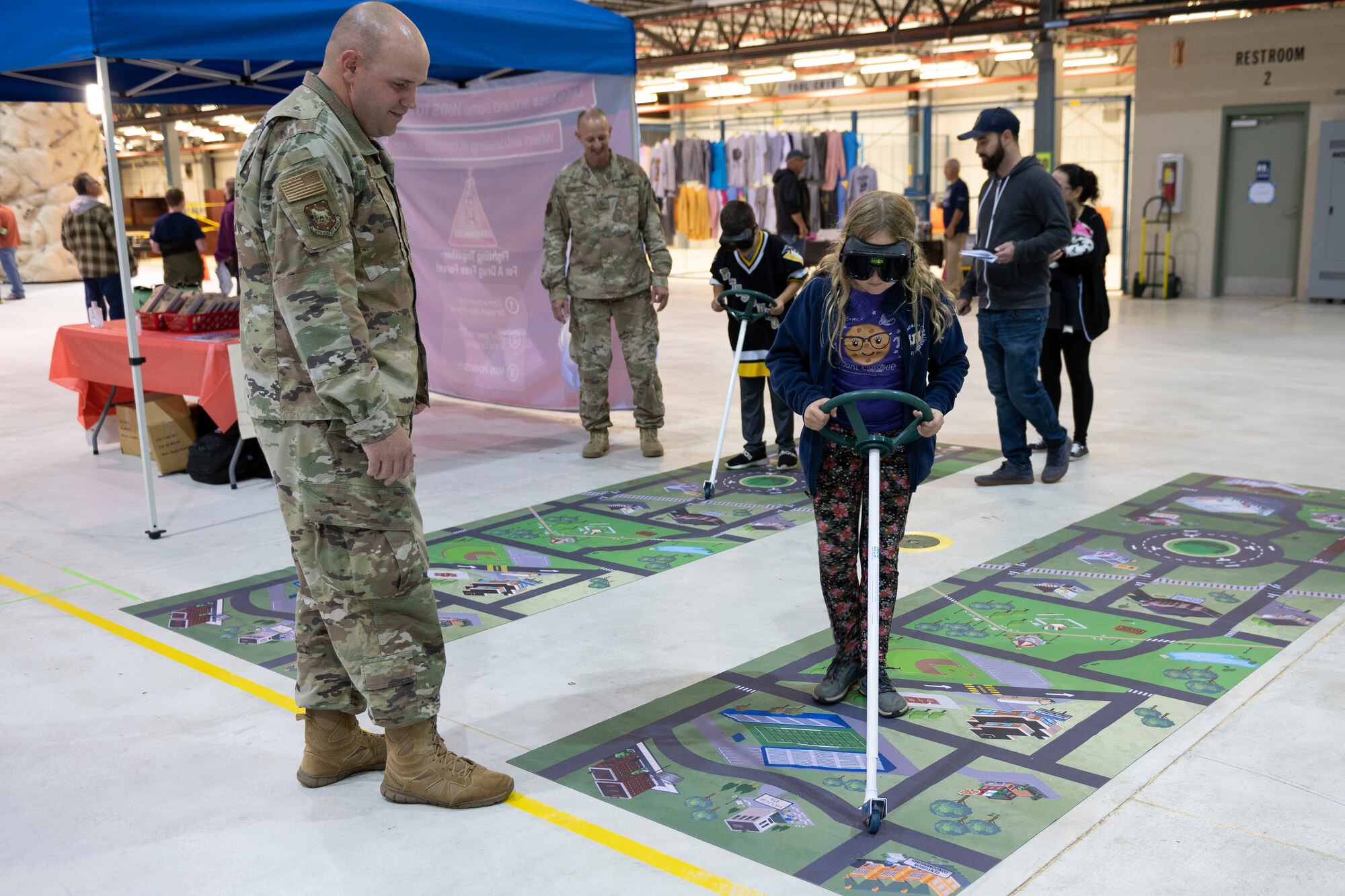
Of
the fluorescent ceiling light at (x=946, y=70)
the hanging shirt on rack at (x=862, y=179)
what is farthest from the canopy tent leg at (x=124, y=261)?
the fluorescent ceiling light at (x=946, y=70)

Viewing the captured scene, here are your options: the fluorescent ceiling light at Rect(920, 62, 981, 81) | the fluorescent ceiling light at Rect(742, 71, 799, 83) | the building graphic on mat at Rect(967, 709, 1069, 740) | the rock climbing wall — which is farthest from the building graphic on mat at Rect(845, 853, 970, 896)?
the fluorescent ceiling light at Rect(920, 62, 981, 81)

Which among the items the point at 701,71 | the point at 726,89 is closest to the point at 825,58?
the point at 701,71

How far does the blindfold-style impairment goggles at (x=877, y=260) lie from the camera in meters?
3.00

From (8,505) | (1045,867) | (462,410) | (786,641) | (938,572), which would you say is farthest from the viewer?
(462,410)

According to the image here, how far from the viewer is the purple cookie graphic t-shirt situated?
10.4 feet

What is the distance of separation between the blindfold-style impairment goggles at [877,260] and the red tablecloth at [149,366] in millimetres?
4191

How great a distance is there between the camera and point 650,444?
678cm

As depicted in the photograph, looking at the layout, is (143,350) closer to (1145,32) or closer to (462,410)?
(462,410)

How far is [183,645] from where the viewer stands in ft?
13.3

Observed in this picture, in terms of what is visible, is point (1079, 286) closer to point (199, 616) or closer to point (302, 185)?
point (199, 616)

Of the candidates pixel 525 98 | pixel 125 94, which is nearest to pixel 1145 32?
pixel 525 98

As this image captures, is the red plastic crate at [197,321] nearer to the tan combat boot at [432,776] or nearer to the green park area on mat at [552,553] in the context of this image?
the green park area on mat at [552,553]

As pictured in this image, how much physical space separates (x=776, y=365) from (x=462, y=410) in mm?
5572

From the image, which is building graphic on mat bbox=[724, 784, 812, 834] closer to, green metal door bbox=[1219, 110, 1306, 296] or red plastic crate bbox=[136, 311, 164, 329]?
red plastic crate bbox=[136, 311, 164, 329]
